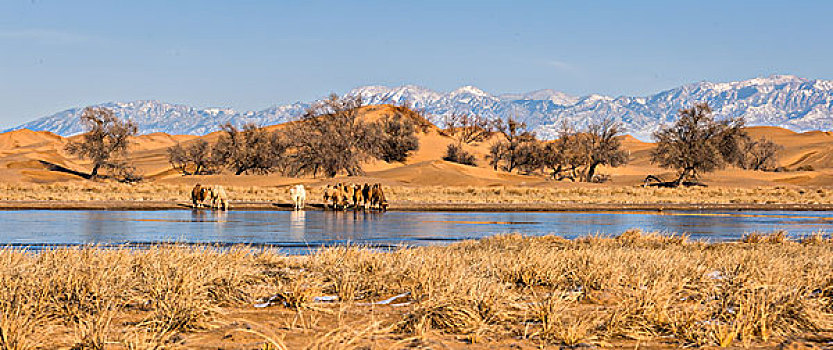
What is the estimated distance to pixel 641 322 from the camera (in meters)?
8.01

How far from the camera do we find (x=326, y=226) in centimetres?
2583

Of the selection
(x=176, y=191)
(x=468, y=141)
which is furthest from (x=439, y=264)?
(x=468, y=141)

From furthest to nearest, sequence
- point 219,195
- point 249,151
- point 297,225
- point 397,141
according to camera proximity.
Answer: point 397,141
point 249,151
point 219,195
point 297,225

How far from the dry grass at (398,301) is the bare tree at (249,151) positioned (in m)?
71.7

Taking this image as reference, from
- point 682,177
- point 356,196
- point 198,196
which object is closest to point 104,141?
point 198,196

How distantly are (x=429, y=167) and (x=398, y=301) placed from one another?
233 feet

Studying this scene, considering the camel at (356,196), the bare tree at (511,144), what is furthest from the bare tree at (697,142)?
the camel at (356,196)

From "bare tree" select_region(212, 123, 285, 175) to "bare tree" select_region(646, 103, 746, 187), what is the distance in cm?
3607

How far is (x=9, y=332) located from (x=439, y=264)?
5.03 metres

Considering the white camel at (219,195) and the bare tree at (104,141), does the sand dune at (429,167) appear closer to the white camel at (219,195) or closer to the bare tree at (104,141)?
the bare tree at (104,141)

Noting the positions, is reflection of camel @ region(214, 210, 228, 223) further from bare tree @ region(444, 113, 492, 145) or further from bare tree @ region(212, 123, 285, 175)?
bare tree @ region(444, 113, 492, 145)

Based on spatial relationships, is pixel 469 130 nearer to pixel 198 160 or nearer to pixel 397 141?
pixel 397 141

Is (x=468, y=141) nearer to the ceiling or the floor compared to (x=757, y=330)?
nearer to the ceiling

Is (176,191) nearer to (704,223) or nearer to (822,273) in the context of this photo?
(704,223)
